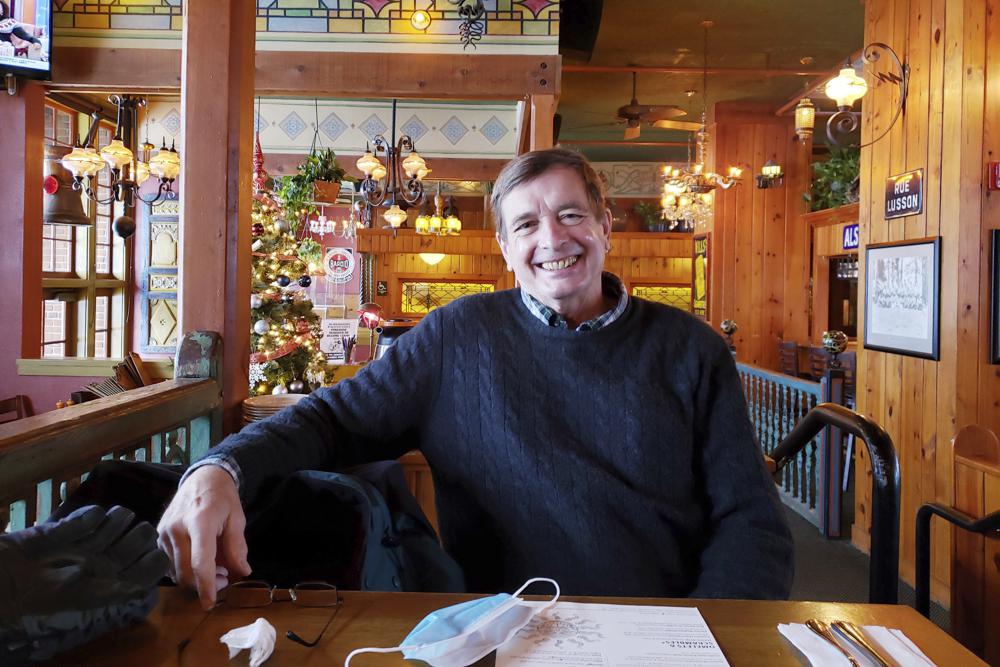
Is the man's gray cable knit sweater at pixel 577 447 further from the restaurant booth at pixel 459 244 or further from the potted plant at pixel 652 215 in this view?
the potted plant at pixel 652 215

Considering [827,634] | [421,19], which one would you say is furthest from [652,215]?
[827,634]

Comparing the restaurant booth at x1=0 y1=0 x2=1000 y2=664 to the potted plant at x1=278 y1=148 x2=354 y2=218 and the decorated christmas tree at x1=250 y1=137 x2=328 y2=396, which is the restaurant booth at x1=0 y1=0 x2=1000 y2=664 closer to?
the decorated christmas tree at x1=250 y1=137 x2=328 y2=396

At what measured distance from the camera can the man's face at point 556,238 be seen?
165 centimetres

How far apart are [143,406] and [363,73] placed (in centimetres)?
426

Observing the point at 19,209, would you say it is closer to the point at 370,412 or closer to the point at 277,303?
the point at 277,303

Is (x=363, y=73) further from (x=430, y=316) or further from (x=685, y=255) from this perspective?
(x=685, y=255)

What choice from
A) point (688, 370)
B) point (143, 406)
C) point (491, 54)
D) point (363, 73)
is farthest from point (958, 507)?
point (363, 73)

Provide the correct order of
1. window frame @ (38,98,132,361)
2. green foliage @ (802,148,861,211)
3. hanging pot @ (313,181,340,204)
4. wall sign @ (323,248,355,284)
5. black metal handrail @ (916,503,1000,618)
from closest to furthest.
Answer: black metal handrail @ (916,503,1000,618) < hanging pot @ (313,181,340,204) < window frame @ (38,98,132,361) < green foliage @ (802,148,861,211) < wall sign @ (323,248,355,284)

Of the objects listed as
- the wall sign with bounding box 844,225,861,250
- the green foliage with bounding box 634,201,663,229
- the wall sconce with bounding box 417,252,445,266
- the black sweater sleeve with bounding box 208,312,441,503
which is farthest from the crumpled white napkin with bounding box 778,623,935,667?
the wall sconce with bounding box 417,252,445,266

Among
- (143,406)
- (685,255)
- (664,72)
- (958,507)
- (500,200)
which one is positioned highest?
(664,72)

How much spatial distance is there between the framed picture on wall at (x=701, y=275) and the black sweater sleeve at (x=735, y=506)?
8.32 metres

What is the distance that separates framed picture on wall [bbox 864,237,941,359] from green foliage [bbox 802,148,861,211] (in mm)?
4226

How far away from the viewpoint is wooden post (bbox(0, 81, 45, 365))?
18.7 feet

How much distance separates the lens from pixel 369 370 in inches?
65.3
